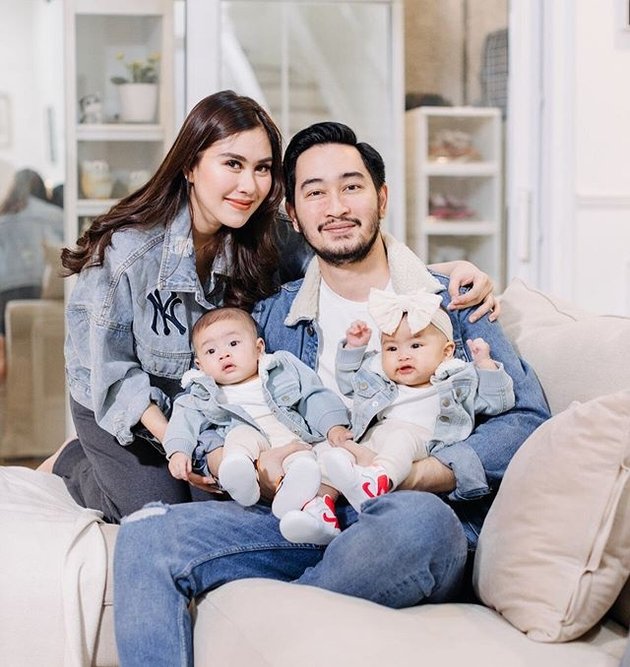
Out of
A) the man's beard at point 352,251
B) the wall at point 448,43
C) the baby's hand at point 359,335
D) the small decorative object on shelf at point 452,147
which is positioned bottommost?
the baby's hand at point 359,335

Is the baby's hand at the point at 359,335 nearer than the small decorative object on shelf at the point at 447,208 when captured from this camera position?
Yes

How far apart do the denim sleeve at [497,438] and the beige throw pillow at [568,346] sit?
45mm

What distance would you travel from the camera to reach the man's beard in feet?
7.39

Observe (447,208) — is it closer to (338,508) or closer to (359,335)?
(359,335)

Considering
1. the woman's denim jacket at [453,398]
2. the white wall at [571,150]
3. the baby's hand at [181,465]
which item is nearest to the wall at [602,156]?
the white wall at [571,150]

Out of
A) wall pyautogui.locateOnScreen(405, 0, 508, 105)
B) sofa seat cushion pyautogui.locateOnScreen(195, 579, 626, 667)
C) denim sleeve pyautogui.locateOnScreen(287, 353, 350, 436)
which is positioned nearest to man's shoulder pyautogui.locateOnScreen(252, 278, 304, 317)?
denim sleeve pyautogui.locateOnScreen(287, 353, 350, 436)

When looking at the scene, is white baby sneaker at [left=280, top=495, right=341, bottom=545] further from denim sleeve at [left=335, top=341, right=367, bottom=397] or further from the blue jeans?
denim sleeve at [left=335, top=341, right=367, bottom=397]

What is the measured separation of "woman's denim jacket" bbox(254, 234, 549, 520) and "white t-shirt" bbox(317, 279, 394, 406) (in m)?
0.02

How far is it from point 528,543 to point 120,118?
2704mm

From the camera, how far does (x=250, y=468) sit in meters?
1.90

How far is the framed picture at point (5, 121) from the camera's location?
12.4ft

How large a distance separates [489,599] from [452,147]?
264 centimetres

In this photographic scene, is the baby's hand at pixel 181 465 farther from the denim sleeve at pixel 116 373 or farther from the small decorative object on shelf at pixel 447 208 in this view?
the small decorative object on shelf at pixel 447 208

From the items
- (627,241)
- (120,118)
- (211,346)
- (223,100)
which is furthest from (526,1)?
(211,346)
